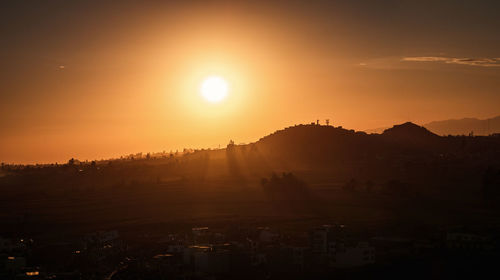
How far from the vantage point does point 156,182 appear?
10400 cm

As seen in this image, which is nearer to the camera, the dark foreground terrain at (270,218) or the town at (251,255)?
the town at (251,255)

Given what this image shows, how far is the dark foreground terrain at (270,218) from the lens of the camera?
153 ft

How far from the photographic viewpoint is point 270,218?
218ft

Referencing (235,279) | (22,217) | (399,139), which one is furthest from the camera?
(399,139)

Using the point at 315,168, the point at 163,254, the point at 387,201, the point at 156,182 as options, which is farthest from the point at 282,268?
the point at 315,168

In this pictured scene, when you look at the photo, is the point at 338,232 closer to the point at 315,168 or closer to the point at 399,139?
the point at 315,168

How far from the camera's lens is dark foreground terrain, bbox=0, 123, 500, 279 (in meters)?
46.7

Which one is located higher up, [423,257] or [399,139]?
[399,139]

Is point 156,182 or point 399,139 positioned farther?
point 399,139

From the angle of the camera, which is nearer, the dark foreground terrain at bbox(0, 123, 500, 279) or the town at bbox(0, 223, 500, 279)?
the town at bbox(0, 223, 500, 279)

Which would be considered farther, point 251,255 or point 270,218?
point 270,218

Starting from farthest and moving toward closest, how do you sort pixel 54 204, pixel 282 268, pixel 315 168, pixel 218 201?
pixel 315 168 → pixel 54 204 → pixel 218 201 → pixel 282 268

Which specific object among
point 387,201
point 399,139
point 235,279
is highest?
point 399,139

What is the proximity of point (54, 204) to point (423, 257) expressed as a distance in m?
54.0
